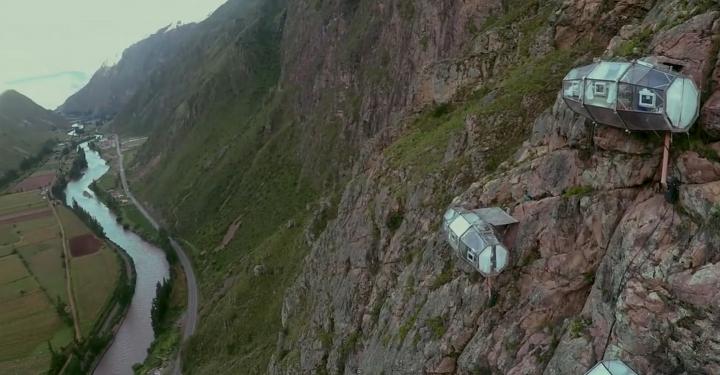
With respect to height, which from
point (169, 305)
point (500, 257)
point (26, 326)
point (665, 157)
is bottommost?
point (169, 305)

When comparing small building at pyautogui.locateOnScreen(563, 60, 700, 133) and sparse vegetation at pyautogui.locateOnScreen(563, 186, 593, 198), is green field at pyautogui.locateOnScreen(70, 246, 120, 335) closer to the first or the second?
sparse vegetation at pyautogui.locateOnScreen(563, 186, 593, 198)

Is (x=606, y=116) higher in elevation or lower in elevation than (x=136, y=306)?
higher

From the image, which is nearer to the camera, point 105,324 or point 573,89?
point 573,89

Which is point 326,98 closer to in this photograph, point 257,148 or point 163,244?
point 257,148

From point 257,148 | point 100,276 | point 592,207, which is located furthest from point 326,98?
point 592,207

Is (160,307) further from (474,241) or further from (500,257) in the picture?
(500,257)

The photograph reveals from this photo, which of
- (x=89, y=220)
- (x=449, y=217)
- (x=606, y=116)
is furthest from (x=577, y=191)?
(x=89, y=220)
